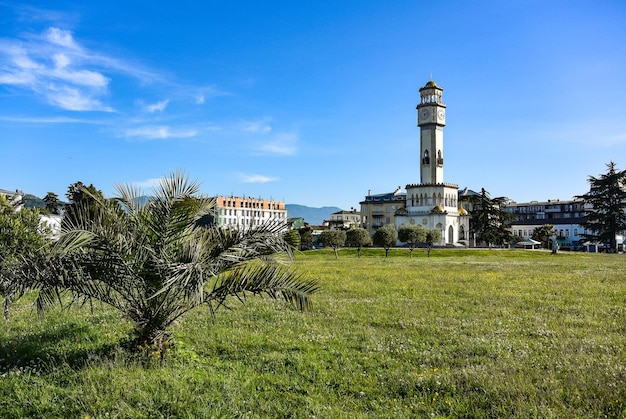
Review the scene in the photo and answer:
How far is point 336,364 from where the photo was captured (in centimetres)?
1069

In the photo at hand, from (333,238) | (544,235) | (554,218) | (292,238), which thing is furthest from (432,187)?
(292,238)

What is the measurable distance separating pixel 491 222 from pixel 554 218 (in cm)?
5628

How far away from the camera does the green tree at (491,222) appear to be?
97562 millimetres

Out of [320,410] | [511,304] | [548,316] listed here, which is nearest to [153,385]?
[320,410]

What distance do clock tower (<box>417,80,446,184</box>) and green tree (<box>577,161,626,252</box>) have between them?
28139 millimetres

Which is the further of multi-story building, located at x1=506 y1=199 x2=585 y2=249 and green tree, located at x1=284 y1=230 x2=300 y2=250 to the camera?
multi-story building, located at x1=506 y1=199 x2=585 y2=249

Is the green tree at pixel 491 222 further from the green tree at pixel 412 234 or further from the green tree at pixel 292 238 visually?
the green tree at pixel 292 238

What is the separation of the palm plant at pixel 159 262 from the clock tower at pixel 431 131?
95594 mm

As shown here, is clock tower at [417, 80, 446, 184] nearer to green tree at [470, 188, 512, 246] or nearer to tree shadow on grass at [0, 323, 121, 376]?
green tree at [470, 188, 512, 246]

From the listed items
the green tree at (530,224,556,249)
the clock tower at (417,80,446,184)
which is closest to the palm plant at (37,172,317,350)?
the clock tower at (417,80,446,184)

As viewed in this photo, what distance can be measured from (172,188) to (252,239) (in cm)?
204

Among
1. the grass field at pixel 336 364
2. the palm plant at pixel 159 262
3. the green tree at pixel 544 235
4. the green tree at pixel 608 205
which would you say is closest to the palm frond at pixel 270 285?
the palm plant at pixel 159 262

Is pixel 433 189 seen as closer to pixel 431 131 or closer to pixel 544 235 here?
pixel 431 131

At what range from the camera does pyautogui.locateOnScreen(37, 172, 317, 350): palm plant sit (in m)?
10.2
